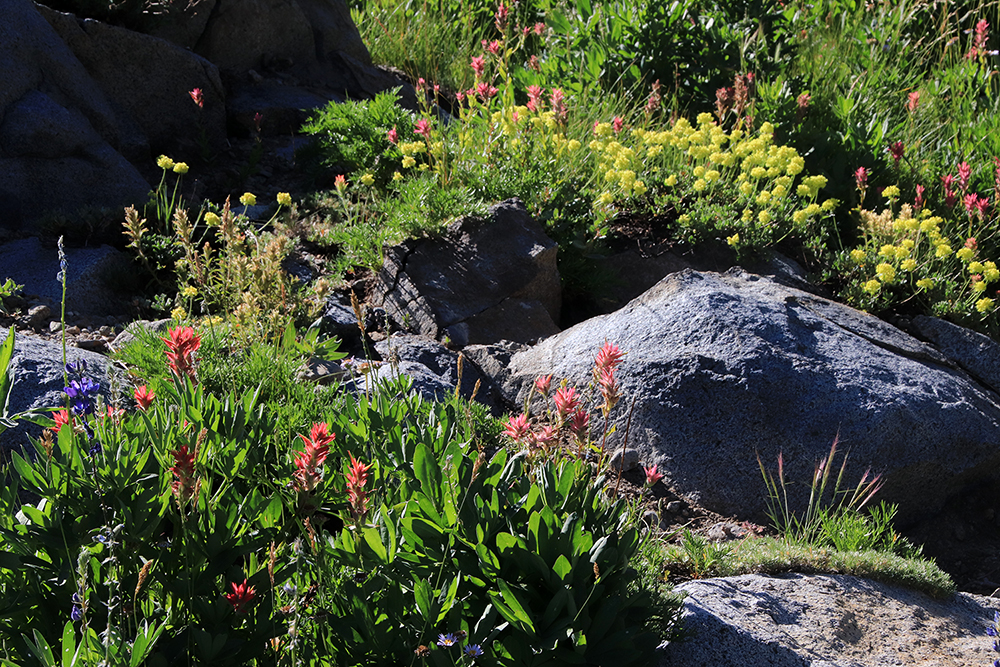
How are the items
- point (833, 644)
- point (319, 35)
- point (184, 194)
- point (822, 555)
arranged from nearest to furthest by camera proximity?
1. point (833, 644)
2. point (822, 555)
3. point (184, 194)
4. point (319, 35)

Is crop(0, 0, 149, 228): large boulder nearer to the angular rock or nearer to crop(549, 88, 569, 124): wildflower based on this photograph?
the angular rock

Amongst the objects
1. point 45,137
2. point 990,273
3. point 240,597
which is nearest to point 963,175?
point 990,273

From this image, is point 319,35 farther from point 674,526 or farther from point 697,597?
point 697,597

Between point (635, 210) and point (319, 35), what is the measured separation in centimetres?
421

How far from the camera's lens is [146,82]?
6.26 metres

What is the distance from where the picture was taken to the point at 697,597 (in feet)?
8.85

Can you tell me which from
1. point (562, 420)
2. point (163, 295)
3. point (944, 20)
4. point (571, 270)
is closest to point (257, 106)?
point (163, 295)

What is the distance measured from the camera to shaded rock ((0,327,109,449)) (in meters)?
3.12

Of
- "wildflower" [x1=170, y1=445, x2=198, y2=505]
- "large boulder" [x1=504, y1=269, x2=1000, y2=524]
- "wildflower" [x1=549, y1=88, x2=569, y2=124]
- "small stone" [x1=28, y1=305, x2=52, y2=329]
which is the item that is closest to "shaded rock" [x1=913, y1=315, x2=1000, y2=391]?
"large boulder" [x1=504, y1=269, x2=1000, y2=524]

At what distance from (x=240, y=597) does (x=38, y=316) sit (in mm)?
3177

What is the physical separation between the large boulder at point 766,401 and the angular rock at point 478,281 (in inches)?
19.7

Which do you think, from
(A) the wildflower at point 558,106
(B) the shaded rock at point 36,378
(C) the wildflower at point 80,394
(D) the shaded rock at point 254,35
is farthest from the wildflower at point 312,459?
(D) the shaded rock at point 254,35

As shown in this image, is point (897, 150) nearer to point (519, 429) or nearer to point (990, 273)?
point (990, 273)

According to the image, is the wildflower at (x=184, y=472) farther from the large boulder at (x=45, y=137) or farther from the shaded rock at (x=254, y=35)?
the shaded rock at (x=254, y=35)
